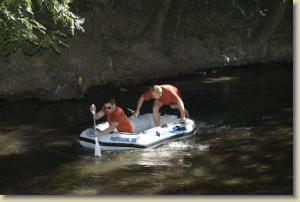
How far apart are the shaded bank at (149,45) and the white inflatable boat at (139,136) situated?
5690 millimetres

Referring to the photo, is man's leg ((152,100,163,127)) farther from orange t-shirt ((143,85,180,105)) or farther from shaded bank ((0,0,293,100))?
shaded bank ((0,0,293,100))

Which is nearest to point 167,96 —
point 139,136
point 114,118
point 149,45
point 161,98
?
point 161,98

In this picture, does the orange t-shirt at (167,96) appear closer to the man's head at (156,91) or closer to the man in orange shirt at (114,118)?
the man's head at (156,91)

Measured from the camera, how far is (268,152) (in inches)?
487

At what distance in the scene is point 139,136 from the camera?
1291 centimetres

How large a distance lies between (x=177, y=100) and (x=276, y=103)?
15.5 ft

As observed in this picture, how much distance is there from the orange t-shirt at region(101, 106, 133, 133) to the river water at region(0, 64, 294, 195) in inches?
27.2

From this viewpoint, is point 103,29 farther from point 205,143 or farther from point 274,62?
point 205,143

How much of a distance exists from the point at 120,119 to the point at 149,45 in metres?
10.3

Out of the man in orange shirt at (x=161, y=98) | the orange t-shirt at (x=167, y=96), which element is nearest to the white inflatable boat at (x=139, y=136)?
the man in orange shirt at (x=161, y=98)

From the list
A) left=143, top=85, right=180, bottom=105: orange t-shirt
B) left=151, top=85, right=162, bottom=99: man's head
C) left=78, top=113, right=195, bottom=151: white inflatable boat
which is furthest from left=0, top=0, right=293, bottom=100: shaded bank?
left=78, top=113, right=195, bottom=151: white inflatable boat

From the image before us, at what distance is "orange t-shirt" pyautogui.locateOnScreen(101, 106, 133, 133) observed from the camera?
42.0 ft

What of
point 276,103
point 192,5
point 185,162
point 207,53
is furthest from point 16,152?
point 192,5

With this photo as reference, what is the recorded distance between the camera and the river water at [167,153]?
10.5 meters
